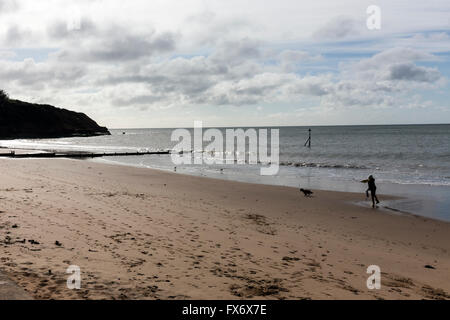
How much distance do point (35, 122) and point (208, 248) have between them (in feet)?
514

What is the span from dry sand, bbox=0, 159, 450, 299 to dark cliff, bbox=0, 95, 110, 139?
138 meters

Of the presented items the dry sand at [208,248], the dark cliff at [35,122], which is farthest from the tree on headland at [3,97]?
the dry sand at [208,248]

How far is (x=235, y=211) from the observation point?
16281 millimetres

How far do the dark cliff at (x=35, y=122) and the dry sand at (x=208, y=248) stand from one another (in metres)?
138

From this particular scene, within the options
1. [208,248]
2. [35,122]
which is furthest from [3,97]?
[208,248]

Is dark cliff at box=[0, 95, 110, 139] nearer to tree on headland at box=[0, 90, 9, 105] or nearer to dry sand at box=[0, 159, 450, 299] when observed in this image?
tree on headland at box=[0, 90, 9, 105]

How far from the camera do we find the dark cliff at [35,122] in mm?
137375

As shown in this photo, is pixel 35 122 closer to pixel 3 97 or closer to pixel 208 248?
pixel 3 97

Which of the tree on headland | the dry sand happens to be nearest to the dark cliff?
the tree on headland

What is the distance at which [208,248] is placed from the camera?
9.67 m

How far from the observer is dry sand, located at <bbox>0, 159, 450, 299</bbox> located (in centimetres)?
680
